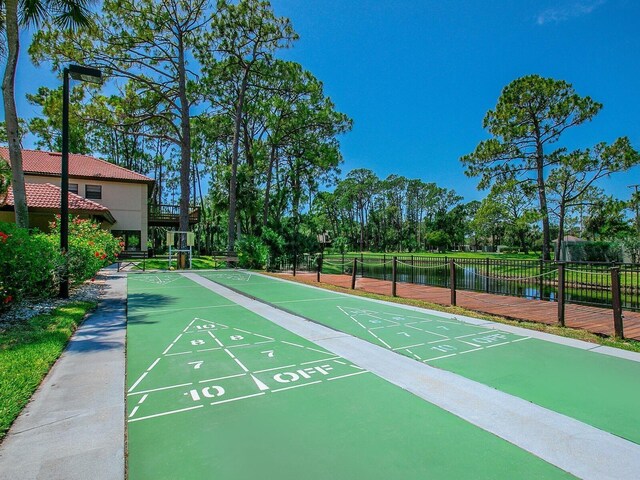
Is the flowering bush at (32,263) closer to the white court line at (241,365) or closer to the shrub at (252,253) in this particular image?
the white court line at (241,365)

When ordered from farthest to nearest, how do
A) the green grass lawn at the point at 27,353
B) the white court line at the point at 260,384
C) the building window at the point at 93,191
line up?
the building window at the point at 93,191
the white court line at the point at 260,384
the green grass lawn at the point at 27,353

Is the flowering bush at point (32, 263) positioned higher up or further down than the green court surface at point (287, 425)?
higher up

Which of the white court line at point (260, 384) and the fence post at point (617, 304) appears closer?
the white court line at point (260, 384)

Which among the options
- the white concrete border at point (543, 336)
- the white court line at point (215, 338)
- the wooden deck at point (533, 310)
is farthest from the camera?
the wooden deck at point (533, 310)

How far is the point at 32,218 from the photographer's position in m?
20.7

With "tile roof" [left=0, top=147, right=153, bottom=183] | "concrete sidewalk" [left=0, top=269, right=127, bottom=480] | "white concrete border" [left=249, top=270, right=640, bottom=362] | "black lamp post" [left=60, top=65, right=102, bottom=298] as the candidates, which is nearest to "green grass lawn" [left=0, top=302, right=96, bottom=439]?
"concrete sidewalk" [left=0, top=269, right=127, bottom=480]

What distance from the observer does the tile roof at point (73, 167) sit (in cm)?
2559

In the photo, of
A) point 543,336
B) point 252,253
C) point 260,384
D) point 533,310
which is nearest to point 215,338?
point 260,384

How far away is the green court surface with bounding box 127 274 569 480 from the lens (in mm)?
2385

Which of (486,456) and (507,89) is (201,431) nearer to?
(486,456)

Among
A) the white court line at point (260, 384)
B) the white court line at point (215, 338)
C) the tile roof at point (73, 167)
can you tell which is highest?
the tile roof at point (73, 167)

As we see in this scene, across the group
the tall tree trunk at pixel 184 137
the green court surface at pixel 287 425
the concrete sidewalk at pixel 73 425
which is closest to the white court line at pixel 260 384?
the green court surface at pixel 287 425

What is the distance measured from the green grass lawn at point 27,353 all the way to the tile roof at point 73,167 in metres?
23.7

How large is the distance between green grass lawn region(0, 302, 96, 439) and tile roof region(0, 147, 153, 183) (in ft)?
77.7
